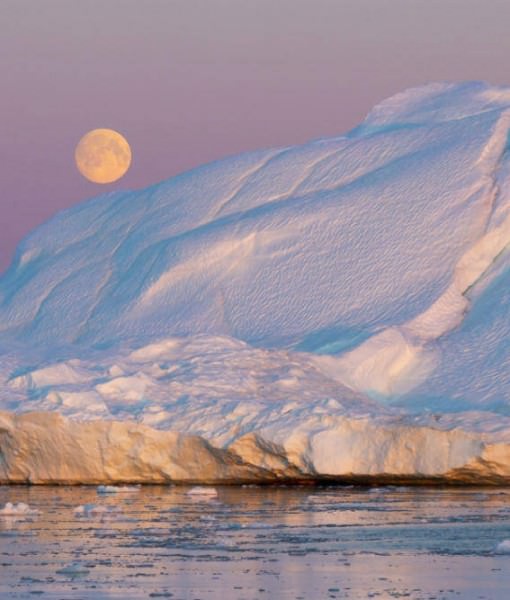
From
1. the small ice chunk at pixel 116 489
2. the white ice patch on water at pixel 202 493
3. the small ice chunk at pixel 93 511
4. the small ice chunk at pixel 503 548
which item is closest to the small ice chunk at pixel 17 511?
the small ice chunk at pixel 93 511

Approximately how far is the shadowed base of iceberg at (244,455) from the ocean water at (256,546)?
1290mm

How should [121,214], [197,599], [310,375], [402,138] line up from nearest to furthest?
[197,599] < [310,375] < [402,138] < [121,214]

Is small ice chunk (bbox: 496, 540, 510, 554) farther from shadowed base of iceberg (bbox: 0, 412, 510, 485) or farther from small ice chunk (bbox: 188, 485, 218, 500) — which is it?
shadowed base of iceberg (bbox: 0, 412, 510, 485)

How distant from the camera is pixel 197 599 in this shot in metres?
13.1

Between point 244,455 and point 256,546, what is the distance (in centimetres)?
1008

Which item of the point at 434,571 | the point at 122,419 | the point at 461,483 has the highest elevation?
the point at 434,571

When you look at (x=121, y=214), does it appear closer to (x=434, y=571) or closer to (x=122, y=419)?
(x=122, y=419)

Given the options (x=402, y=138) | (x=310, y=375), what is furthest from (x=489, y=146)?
(x=310, y=375)

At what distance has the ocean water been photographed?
45.0ft

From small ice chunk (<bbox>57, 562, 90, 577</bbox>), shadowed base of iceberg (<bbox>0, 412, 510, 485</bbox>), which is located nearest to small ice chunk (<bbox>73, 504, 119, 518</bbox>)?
shadowed base of iceberg (<bbox>0, 412, 510, 485</bbox>)

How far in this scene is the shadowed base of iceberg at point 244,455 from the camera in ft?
86.9

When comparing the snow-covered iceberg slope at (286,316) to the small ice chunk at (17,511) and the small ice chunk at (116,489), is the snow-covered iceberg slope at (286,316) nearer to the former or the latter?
the small ice chunk at (116,489)

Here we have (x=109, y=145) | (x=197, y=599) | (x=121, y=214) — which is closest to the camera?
(x=197, y=599)

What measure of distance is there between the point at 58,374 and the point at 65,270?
479 inches
